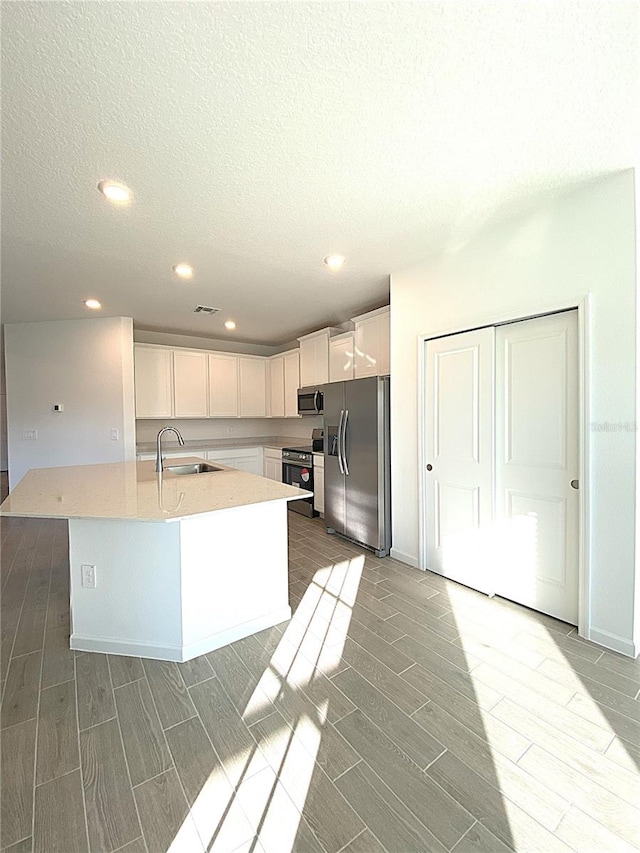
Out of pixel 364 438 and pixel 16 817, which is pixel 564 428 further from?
pixel 16 817

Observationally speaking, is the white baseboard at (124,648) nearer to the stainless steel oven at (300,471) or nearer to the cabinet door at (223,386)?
the stainless steel oven at (300,471)

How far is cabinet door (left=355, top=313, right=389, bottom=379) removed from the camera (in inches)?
150

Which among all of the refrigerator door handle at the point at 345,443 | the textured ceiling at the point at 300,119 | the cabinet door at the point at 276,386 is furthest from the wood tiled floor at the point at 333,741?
the cabinet door at the point at 276,386

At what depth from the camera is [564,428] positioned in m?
2.25

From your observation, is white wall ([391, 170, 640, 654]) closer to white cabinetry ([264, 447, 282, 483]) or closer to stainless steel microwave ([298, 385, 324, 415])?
stainless steel microwave ([298, 385, 324, 415])

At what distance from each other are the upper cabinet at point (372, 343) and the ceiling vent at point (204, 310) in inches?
67.5

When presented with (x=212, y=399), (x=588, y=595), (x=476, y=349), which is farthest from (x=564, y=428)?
(x=212, y=399)

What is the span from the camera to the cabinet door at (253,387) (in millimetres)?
6008

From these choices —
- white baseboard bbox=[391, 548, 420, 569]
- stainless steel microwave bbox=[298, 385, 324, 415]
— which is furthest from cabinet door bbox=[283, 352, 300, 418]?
white baseboard bbox=[391, 548, 420, 569]

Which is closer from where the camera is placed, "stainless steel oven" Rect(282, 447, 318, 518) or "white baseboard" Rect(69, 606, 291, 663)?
"white baseboard" Rect(69, 606, 291, 663)

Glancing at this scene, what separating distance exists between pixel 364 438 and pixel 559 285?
6.45 feet

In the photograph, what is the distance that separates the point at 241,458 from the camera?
5867 mm

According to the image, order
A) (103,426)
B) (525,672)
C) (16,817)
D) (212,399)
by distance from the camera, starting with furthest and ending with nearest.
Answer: (212,399) → (103,426) → (525,672) → (16,817)

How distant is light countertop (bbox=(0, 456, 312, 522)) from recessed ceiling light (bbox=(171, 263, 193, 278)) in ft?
5.77
